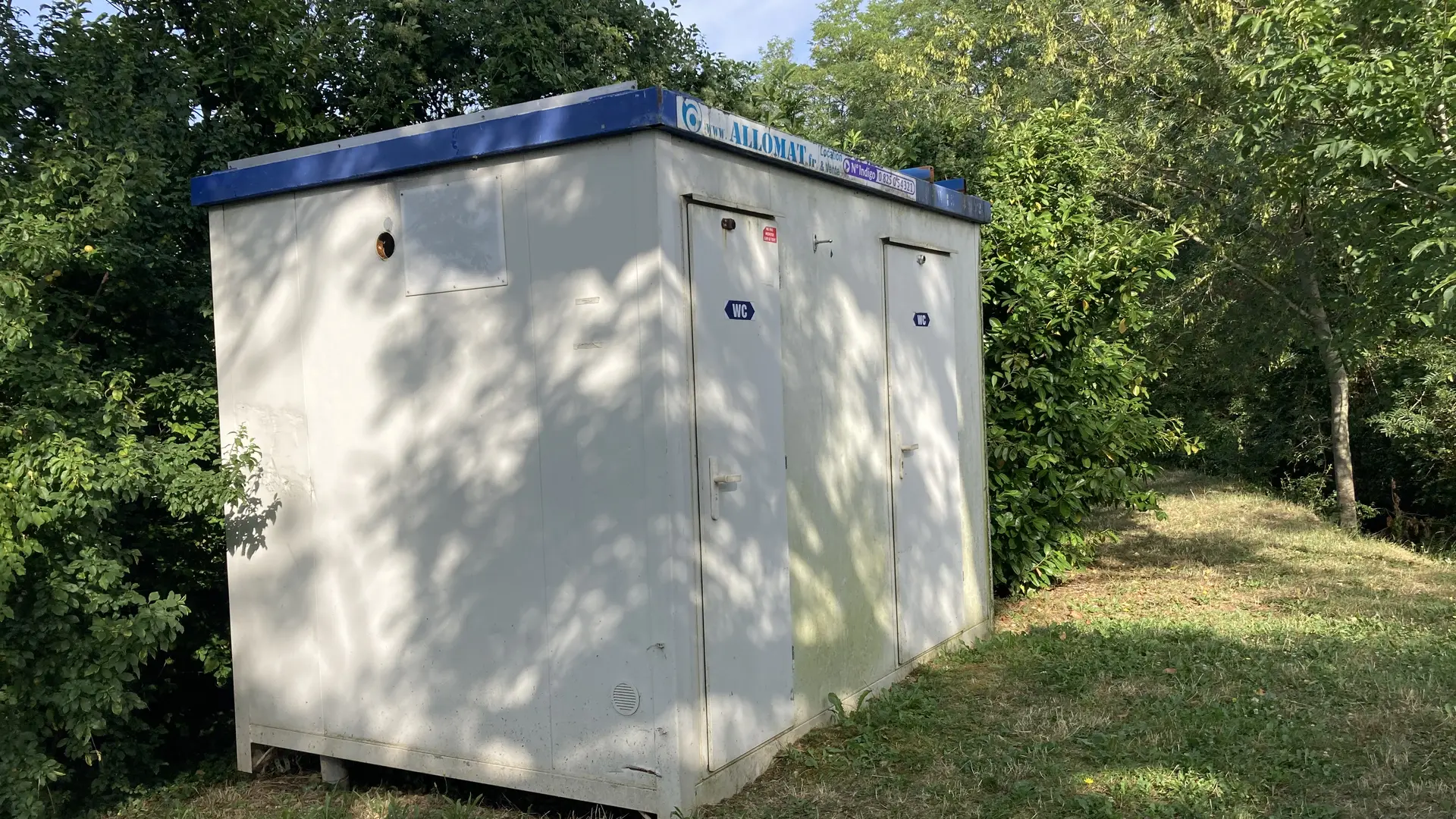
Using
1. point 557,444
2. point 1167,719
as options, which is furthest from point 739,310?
point 1167,719

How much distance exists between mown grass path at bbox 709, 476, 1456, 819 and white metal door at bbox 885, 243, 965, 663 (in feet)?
1.20

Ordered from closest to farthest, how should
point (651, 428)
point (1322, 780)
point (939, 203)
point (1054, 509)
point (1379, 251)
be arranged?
point (651, 428) < point (1322, 780) < point (939, 203) < point (1379, 251) < point (1054, 509)

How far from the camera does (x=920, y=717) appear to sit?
5488 mm

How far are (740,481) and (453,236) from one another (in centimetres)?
158

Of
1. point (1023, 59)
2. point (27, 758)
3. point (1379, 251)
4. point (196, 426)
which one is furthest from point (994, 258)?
point (1023, 59)

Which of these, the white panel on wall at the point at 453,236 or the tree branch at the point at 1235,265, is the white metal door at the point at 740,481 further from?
the tree branch at the point at 1235,265

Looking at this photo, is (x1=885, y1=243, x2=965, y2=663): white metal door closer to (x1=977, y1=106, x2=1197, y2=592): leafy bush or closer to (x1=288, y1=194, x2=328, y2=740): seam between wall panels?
(x1=977, y1=106, x2=1197, y2=592): leafy bush

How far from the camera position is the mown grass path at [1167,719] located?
4.43m

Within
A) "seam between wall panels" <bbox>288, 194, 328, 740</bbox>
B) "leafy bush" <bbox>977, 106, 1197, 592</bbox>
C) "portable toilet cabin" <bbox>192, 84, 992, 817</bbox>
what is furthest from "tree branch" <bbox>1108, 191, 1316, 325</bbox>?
"seam between wall panels" <bbox>288, 194, 328, 740</bbox>

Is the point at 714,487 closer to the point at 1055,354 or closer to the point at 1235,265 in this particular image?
the point at 1055,354

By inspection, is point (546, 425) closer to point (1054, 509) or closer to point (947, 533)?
point (947, 533)

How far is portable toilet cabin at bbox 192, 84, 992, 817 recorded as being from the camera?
425 centimetres

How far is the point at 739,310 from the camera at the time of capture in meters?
4.68

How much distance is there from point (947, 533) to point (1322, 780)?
2.56 meters
